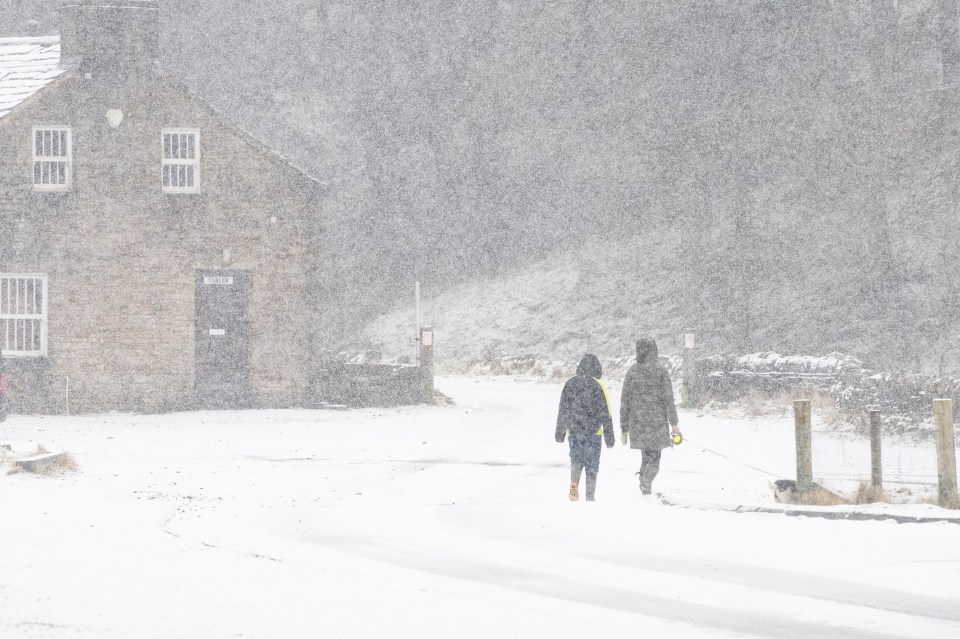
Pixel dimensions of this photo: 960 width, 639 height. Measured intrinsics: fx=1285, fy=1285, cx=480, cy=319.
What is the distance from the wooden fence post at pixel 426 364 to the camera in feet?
99.2

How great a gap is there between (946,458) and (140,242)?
20.4 metres

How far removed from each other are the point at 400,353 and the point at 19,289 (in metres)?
28.7

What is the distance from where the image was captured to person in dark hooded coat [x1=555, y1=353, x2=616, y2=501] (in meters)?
13.9

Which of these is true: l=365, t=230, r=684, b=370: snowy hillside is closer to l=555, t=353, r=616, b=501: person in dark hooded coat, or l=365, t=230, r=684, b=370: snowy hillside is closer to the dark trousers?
the dark trousers

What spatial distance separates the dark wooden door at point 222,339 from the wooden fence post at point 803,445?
17.9 m

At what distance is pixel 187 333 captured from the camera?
28734 mm

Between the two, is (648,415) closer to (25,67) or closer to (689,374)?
(689,374)

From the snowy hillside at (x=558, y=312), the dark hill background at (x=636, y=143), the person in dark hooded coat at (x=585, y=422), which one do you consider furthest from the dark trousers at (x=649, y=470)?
the snowy hillside at (x=558, y=312)

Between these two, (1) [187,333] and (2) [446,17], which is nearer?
(1) [187,333]

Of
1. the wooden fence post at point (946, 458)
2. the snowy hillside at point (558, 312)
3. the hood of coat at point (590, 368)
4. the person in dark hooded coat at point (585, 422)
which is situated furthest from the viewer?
the snowy hillside at point (558, 312)

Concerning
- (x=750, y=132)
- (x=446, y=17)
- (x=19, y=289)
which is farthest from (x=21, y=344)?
(x=446, y=17)

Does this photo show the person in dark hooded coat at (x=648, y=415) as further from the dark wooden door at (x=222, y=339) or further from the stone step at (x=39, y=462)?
the dark wooden door at (x=222, y=339)

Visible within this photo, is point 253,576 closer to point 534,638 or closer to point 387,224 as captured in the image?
point 534,638

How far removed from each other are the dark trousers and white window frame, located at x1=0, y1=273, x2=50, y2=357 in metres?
17.9
